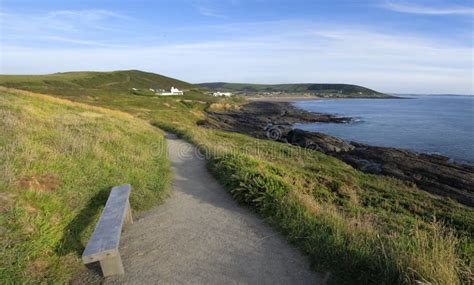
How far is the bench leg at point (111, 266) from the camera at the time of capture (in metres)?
4.55

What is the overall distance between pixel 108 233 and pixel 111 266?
475 millimetres

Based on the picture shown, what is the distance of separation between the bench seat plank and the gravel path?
19.3 inches

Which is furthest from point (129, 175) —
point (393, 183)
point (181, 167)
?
point (393, 183)

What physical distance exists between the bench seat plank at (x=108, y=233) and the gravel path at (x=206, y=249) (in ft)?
1.61

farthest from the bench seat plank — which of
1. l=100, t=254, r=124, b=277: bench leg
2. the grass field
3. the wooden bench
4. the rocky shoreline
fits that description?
the rocky shoreline

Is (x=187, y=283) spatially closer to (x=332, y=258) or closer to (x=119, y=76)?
(x=332, y=258)

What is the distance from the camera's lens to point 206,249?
17.9 ft

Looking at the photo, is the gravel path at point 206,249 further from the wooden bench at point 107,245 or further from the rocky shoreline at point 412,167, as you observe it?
the rocky shoreline at point 412,167

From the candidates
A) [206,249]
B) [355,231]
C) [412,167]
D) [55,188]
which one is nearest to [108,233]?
[206,249]

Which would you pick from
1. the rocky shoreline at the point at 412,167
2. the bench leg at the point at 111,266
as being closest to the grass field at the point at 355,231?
the bench leg at the point at 111,266

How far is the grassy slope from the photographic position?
4.48 meters

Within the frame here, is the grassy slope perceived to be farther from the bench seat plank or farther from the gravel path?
the gravel path

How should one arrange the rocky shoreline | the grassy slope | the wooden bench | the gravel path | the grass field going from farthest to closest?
the rocky shoreline, the gravel path, the grassy slope, the wooden bench, the grass field

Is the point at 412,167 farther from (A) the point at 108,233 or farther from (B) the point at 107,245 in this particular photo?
(B) the point at 107,245
